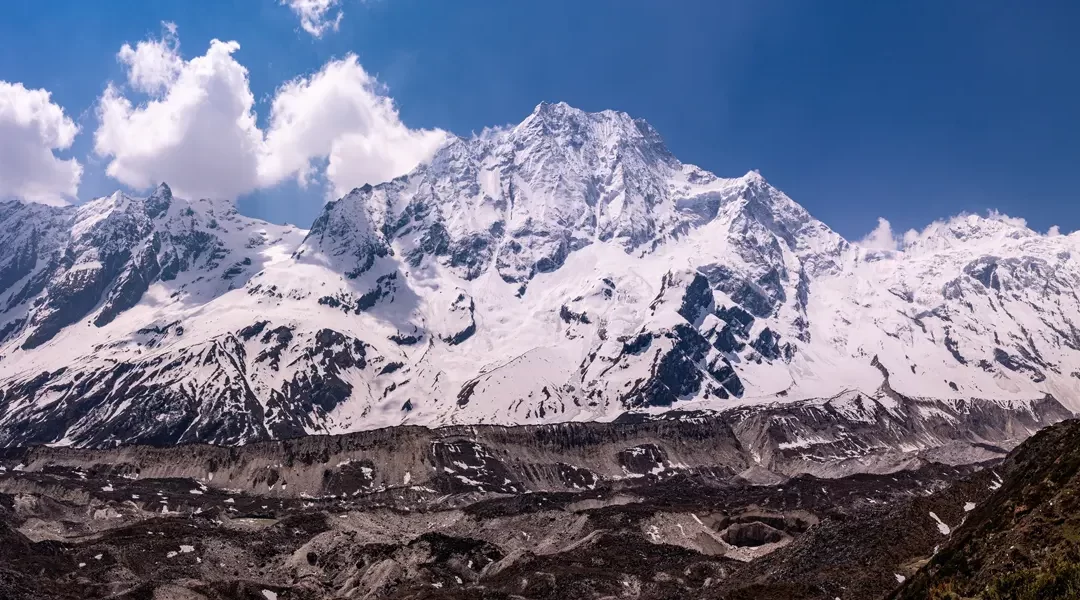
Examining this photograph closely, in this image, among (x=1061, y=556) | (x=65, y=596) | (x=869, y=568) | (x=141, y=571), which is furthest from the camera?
(x=141, y=571)

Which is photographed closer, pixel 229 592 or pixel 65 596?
pixel 65 596

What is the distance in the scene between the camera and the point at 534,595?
17050 centimetres

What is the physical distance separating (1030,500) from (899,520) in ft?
198

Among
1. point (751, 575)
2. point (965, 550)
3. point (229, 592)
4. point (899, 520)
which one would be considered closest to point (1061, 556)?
point (965, 550)

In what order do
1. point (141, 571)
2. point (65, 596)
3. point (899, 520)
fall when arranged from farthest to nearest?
point (141, 571) < point (65, 596) < point (899, 520)

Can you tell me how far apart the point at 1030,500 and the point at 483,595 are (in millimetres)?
115276

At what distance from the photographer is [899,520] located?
425 feet

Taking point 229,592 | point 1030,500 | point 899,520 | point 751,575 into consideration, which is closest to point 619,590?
point 751,575

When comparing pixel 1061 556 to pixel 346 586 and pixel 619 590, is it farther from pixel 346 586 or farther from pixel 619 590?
pixel 346 586

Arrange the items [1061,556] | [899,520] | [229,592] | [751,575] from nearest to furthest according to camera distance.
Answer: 1. [1061,556]
2. [899,520]
3. [751,575]
4. [229,592]

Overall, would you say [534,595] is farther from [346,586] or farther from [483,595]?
[346,586]

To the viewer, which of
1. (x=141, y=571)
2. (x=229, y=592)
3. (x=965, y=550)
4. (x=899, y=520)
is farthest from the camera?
(x=141, y=571)

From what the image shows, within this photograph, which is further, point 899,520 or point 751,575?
point 751,575

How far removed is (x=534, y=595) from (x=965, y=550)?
362 ft
